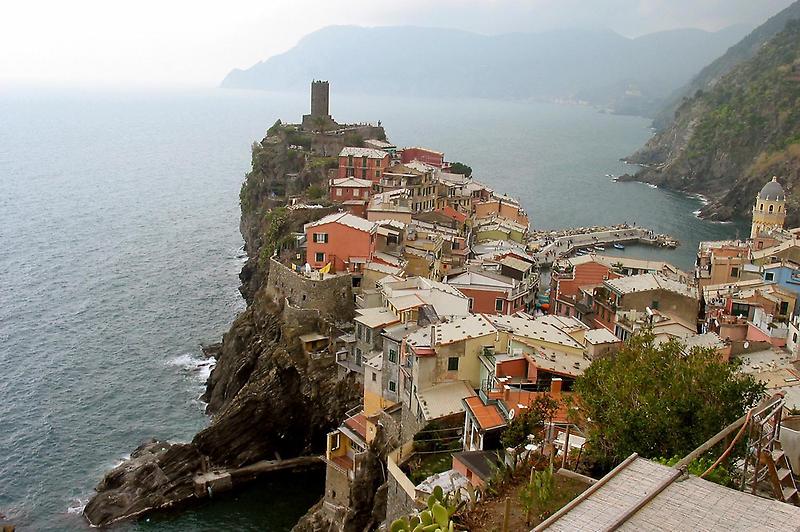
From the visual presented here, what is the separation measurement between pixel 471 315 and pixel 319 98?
61404mm

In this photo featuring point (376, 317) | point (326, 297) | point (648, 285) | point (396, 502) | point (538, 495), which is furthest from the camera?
point (326, 297)

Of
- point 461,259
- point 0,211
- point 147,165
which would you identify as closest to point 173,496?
point 461,259

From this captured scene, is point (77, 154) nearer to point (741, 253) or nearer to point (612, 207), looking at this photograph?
point (612, 207)

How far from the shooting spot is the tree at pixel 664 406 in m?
16.4

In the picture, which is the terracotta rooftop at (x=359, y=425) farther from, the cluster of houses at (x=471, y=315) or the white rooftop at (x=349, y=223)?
the white rooftop at (x=349, y=223)

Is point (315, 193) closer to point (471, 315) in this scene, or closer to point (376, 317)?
point (376, 317)

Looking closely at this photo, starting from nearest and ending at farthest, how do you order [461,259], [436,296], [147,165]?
[436,296] < [461,259] < [147,165]

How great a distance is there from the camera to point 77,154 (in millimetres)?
170500

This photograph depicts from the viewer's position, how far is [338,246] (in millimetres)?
43750

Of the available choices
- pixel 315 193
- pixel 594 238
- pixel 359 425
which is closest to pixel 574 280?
pixel 359 425

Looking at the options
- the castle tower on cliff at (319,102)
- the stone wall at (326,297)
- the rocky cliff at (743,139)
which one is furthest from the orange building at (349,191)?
the rocky cliff at (743,139)

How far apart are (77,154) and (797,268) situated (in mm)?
159966

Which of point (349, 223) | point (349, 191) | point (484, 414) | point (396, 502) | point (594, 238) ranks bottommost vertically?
point (594, 238)

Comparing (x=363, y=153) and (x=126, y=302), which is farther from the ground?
(x=363, y=153)
